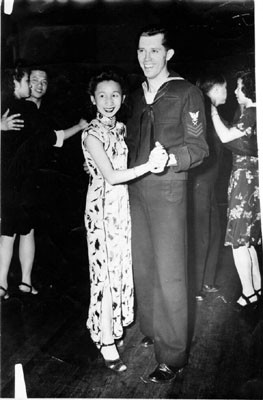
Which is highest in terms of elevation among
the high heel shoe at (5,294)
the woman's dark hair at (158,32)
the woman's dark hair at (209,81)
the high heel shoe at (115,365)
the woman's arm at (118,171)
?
the woman's dark hair at (158,32)

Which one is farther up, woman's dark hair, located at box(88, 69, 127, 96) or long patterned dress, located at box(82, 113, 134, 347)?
woman's dark hair, located at box(88, 69, 127, 96)

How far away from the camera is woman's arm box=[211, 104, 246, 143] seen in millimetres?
1662

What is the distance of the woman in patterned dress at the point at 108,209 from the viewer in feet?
5.28

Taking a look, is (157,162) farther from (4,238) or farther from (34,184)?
(4,238)

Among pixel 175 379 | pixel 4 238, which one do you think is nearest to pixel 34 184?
pixel 4 238

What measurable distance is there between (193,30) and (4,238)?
42.5 inches

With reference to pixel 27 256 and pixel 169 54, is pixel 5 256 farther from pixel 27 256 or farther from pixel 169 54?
pixel 169 54

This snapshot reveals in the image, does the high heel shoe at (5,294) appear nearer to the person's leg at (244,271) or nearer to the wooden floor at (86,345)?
the wooden floor at (86,345)

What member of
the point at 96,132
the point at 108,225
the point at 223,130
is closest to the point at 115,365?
the point at 108,225

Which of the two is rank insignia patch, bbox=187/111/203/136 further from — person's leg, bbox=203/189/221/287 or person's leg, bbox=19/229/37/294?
person's leg, bbox=19/229/37/294

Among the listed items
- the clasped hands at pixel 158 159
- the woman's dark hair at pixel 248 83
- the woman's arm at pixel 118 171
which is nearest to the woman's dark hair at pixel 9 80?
the woman's arm at pixel 118 171

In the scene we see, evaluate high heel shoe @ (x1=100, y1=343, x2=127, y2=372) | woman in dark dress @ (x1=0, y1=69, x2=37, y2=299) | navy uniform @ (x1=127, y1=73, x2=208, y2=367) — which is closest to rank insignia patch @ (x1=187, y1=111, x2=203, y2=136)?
navy uniform @ (x1=127, y1=73, x2=208, y2=367)

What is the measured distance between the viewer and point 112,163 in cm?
162

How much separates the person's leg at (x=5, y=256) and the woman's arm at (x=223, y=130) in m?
0.91
